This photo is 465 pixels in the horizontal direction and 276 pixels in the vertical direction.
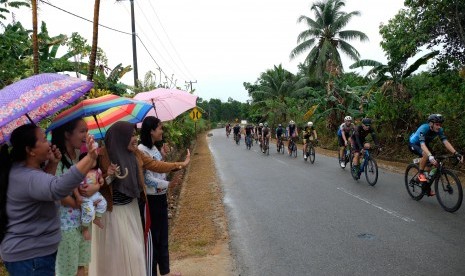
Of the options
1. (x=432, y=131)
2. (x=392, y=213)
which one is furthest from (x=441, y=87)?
(x=392, y=213)

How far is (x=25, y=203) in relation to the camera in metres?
2.60

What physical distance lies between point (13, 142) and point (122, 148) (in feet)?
3.71

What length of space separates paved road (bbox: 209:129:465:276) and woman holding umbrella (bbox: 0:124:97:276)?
2965mm

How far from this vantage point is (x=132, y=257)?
374 centimetres

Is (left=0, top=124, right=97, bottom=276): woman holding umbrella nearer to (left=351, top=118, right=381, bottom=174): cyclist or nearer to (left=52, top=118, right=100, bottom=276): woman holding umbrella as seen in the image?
(left=52, top=118, right=100, bottom=276): woman holding umbrella

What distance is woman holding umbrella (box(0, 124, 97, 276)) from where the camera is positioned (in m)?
2.56

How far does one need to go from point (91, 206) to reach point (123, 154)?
1.88ft

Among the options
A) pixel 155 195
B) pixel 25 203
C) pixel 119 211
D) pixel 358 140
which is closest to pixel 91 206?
pixel 119 211

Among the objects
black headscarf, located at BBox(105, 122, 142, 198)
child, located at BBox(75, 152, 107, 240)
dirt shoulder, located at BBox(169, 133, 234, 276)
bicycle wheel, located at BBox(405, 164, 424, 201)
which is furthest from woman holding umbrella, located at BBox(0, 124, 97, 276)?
bicycle wheel, located at BBox(405, 164, 424, 201)

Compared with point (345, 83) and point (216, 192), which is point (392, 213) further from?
point (345, 83)

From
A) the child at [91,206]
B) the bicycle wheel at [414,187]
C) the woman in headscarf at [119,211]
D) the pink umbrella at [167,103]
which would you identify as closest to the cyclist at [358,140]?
the bicycle wheel at [414,187]

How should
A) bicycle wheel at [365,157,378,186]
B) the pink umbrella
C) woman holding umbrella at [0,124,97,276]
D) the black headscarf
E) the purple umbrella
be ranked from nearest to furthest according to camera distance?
woman holding umbrella at [0,124,97,276], the purple umbrella, the black headscarf, the pink umbrella, bicycle wheel at [365,157,378,186]

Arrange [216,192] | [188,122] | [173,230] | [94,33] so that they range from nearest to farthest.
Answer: [94,33] → [173,230] → [216,192] → [188,122]

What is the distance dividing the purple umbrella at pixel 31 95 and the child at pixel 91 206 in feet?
2.16
